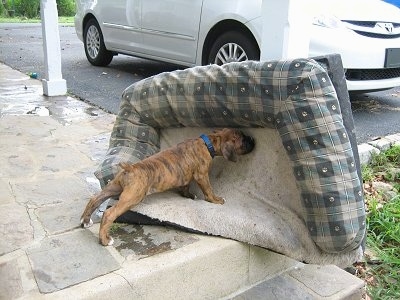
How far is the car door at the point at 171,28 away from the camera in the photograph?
5.17 m

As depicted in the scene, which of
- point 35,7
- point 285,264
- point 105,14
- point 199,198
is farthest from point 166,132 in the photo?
point 35,7

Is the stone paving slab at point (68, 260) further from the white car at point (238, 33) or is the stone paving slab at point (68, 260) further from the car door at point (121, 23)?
the car door at point (121, 23)

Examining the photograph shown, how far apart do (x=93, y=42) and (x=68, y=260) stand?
5726mm

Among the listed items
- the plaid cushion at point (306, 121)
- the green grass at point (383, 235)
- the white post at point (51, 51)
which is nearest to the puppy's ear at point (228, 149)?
the plaid cushion at point (306, 121)

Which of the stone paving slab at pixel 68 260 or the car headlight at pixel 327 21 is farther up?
the car headlight at pixel 327 21

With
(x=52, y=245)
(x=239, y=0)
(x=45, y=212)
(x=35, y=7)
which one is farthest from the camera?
(x=35, y=7)

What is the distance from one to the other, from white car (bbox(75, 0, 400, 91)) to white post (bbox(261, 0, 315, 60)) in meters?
1.85

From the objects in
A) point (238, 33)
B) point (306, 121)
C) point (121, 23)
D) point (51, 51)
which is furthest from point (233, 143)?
point (121, 23)

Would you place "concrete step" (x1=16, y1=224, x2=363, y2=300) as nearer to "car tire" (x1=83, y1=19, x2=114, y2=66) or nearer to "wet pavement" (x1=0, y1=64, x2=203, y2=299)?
"wet pavement" (x1=0, y1=64, x2=203, y2=299)

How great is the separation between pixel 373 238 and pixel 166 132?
1.47 m

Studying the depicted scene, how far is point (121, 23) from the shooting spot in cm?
625

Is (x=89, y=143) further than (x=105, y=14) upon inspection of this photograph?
No

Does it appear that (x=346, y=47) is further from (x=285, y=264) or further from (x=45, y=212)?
(x=45, y=212)

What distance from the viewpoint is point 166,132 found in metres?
2.61
